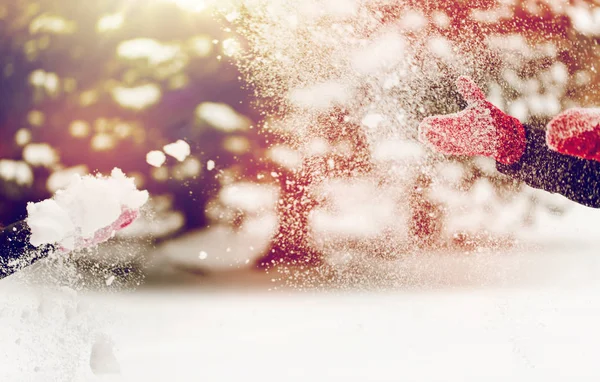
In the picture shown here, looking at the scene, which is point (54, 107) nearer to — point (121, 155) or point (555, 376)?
point (121, 155)

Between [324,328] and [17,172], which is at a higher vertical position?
[17,172]

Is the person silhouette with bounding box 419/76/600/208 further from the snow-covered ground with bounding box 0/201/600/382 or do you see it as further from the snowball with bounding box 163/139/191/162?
the snowball with bounding box 163/139/191/162

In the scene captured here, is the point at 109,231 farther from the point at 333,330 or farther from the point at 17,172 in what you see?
the point at 333,330

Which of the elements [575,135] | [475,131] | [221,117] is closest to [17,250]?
[221,117]

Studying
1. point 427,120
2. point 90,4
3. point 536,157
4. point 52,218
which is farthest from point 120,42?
point 536,157

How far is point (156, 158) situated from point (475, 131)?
30cm

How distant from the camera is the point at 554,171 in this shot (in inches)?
21.5

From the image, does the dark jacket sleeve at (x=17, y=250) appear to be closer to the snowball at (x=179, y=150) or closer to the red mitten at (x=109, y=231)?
the red mitten at (x=109, y=231)

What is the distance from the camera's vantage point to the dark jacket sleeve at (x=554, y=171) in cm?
54

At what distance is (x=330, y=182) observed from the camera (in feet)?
1.56

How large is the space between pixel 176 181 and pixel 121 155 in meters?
0.05

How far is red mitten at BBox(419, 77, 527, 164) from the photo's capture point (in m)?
0.50

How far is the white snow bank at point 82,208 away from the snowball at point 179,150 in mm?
41

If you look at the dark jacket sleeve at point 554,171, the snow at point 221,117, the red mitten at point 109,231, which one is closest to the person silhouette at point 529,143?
the dark jacket sleeve at point 554,171
